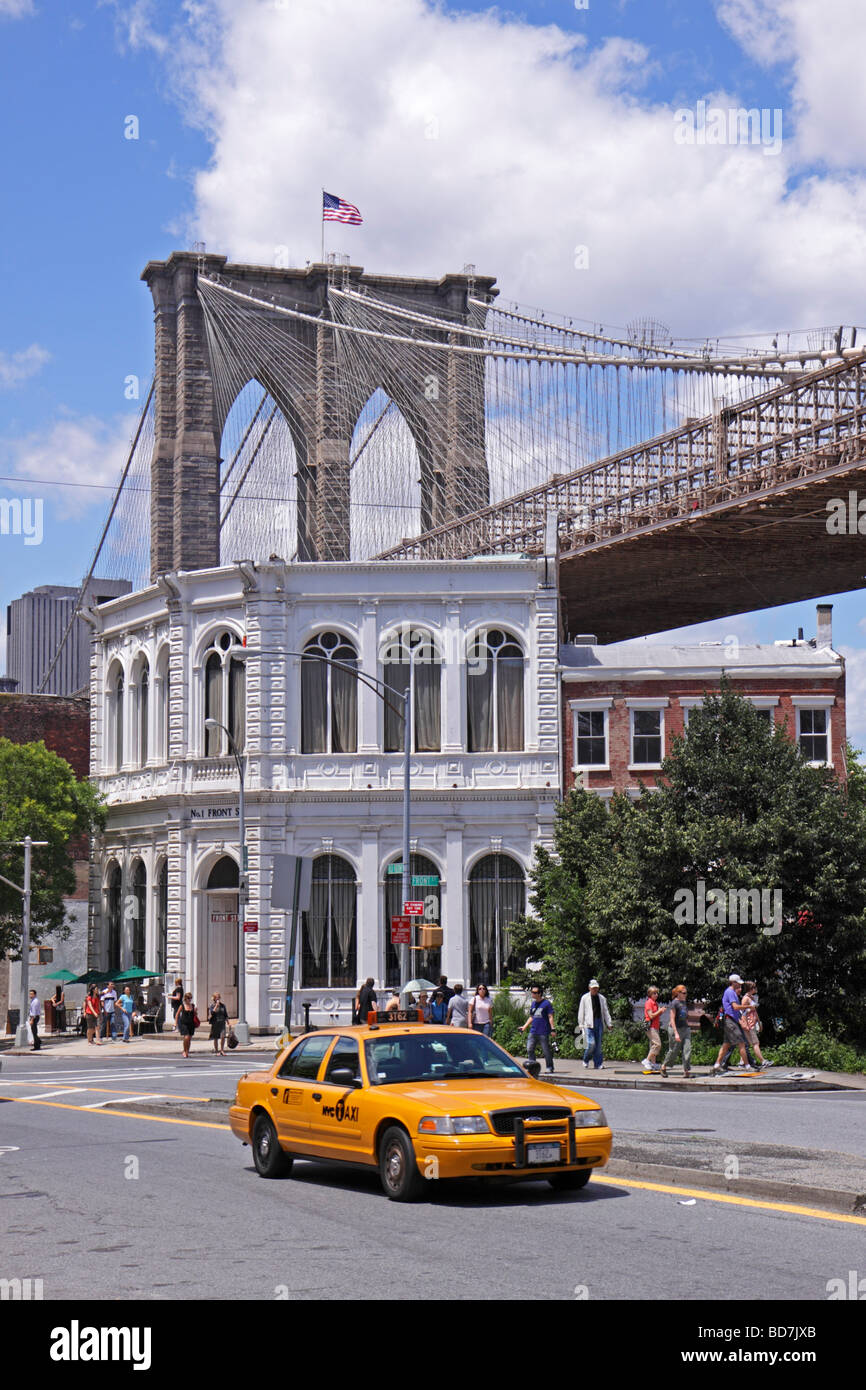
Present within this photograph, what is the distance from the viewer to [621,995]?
3200cm

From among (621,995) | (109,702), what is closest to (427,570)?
(109,702)

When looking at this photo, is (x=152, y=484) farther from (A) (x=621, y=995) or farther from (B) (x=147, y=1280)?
(B) (x=147, y=1280)

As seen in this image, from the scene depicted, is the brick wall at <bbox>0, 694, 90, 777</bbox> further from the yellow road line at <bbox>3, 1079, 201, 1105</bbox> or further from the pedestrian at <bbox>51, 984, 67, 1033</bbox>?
the yellow road line at <bbox>3, 1079, 201, 1105</bbox>

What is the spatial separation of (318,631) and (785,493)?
1563 centimetres

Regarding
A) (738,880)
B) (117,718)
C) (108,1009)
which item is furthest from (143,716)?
(738,880)

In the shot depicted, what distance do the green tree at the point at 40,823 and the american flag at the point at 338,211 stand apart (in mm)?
33155

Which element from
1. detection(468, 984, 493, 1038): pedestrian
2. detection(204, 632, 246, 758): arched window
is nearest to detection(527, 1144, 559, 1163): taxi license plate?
detection(468, 984, 493, 1038): pedestrian

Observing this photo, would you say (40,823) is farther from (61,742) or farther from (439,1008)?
(439,1008)

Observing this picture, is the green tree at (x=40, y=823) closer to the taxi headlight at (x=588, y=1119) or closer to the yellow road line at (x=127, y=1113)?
the yellow road line at (x=127, y=1113)

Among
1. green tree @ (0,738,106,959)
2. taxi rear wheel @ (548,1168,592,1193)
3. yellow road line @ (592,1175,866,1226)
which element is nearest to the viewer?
yellow road line @ (592,1175,866,1226)

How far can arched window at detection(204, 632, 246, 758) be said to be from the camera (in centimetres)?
4503

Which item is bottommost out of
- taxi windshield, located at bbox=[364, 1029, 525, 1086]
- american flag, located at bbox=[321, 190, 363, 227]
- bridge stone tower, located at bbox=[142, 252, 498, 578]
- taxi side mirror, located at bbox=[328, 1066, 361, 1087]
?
taxi side mirror, located at bbox=[328, 1066, 361, 1087]

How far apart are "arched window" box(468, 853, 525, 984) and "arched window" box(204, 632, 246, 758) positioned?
7.49 meters

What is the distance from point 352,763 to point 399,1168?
31572 millimetres
